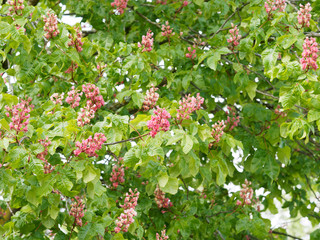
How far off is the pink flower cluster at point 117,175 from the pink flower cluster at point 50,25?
1352mm

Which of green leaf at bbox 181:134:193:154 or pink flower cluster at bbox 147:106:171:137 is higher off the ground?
pink flower cluster at bbox 147:106:171:137

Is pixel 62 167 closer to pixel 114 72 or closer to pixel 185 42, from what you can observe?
pixel 114 72

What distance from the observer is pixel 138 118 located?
2.89 metres

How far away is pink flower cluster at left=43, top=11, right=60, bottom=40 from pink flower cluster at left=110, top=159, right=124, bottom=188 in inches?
53.2

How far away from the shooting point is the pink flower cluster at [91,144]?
2.64 metres

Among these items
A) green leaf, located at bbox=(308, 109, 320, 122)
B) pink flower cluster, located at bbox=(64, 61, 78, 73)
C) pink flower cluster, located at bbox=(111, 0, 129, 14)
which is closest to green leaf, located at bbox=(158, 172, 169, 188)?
green leaf, located at bbox=(308, 109, 320, 122)

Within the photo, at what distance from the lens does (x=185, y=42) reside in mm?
5109

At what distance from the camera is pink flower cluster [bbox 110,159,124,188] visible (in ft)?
13.5

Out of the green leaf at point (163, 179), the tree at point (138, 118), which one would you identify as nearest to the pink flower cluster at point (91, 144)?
the tree at point (138, 118)

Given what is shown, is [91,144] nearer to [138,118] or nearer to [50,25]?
[138,118]

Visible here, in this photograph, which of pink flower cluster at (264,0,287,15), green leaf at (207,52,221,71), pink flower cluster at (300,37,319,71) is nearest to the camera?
pink flower cluster at (300,37,319,71)

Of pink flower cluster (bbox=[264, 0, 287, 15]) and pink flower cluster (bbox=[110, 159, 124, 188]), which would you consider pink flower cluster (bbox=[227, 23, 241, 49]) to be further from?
pink flower cluster (bbox=[110, 159, 124, 188])

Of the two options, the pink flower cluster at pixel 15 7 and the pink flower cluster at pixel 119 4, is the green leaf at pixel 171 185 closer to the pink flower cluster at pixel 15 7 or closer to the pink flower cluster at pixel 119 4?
the pink flower cluster at pixel 15 7

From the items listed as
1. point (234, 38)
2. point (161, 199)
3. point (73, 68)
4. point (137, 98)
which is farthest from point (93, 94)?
point (234, 38)
